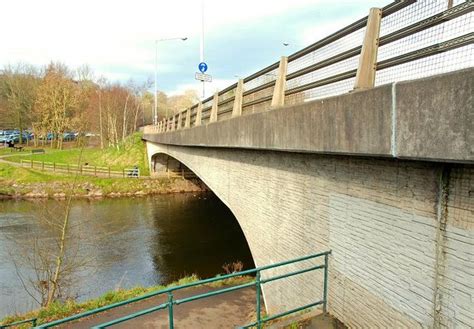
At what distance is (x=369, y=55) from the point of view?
154 inches

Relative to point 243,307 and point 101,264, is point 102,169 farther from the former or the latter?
point 243,307

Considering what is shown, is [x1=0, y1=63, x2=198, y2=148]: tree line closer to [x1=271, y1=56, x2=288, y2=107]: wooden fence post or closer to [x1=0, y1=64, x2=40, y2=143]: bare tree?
[x1=0, y1=64, x2=40, y2=143]: bare tree

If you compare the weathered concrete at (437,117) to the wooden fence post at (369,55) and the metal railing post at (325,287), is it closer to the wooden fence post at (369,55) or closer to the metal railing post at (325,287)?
the wooden fence post at (369,55)

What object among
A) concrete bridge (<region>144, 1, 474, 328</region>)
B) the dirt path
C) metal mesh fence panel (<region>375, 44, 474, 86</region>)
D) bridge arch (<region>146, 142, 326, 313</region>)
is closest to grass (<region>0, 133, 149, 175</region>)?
the dirt path

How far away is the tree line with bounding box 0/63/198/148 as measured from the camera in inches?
1790

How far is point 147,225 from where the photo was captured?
2192 centimetres

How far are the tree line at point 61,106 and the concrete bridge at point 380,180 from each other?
38.3 m

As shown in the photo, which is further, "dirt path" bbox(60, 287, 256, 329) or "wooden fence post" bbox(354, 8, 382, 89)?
"dirt path" bbox(60, 287, 256, 329)

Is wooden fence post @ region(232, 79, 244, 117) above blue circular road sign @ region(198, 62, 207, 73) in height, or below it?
below

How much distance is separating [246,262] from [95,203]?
17.5 metres

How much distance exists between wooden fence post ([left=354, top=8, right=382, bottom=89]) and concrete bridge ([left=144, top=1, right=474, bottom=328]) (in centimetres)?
1

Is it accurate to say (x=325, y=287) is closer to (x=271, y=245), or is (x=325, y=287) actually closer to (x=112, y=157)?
(x=271, y=245)

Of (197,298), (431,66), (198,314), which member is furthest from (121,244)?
(431,66)

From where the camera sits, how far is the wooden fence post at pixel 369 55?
3898mm
